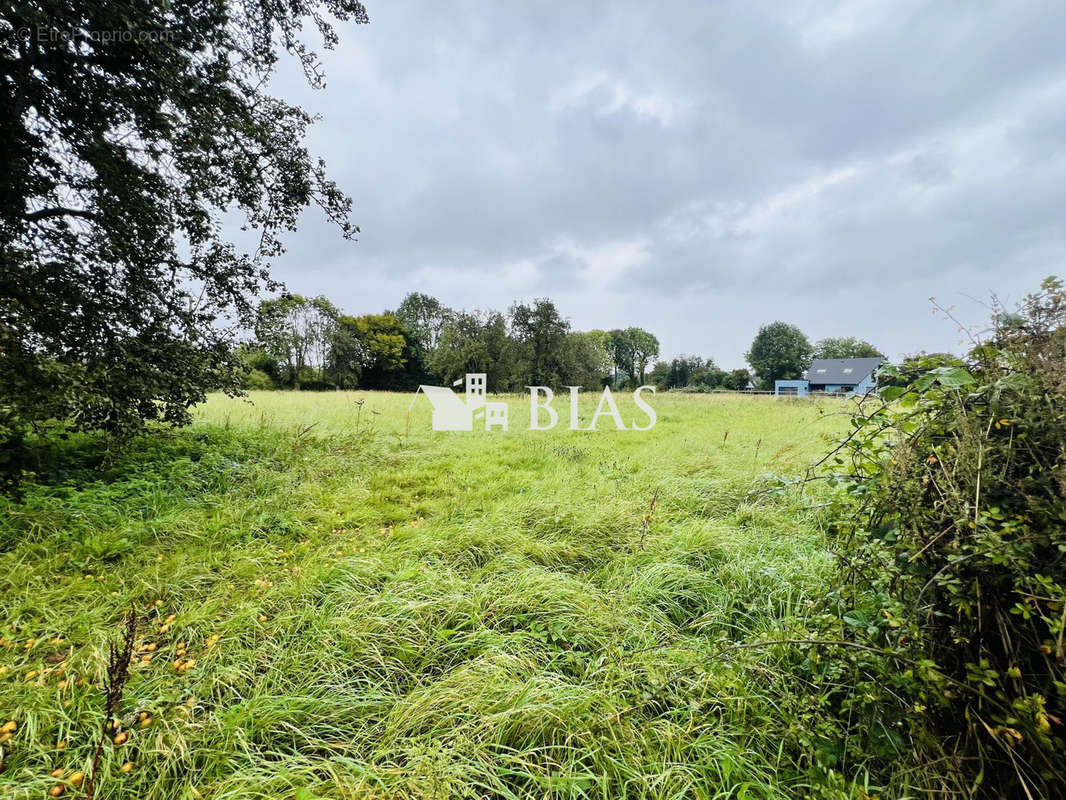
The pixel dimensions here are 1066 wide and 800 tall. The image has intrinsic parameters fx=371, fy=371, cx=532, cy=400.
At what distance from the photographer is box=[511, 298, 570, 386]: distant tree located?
26281mm

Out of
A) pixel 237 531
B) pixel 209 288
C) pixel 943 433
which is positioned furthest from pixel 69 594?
pixel 943 433

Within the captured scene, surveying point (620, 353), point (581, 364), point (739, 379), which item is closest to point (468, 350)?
point (581, 364)

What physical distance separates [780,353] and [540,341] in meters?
46.0

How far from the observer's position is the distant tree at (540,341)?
1035 inches

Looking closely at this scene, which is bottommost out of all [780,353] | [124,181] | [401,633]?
[401,633]

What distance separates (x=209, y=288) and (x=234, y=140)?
1883mm

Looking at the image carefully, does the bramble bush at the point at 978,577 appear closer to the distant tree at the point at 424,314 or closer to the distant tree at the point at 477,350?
the distant tree at the point at 477,350

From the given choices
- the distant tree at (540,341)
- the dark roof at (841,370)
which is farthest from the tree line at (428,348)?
the dark roof at (841,370)

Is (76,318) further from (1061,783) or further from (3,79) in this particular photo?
(1061,783)

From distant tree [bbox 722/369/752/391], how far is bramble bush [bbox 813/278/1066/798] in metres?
60.8

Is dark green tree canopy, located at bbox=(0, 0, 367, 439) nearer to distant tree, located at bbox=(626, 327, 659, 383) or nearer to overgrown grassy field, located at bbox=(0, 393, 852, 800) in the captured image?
overgrown grassy field, located at bbox=(0, 393, 852, 800)

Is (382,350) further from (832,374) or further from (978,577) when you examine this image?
(832,374)

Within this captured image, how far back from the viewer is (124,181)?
367cm

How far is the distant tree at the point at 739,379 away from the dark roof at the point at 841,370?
10.4 meters
